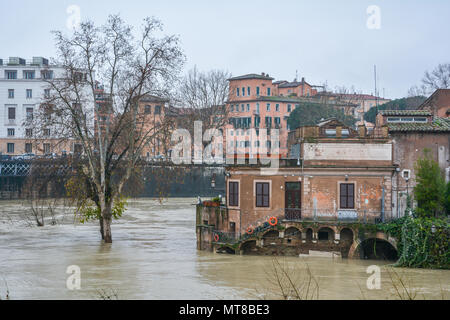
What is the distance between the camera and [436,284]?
2689 centimetres

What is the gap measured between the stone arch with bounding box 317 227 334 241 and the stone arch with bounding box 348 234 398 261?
1428mm

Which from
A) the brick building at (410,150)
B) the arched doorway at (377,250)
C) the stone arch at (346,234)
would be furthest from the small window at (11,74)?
the arched doorway at (377,250)

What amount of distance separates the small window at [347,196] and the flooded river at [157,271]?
346cm

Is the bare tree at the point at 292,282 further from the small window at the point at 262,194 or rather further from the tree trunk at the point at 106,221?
the tree trunk at the point at 106,221

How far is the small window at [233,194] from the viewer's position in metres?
37.3

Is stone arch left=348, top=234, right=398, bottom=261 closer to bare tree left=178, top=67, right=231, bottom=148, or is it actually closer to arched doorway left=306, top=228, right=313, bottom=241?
arched doorway left=306, top=228, right=313, bottom=241

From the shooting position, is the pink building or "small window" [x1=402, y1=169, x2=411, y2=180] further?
the pink building

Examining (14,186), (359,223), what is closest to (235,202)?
(359,223)

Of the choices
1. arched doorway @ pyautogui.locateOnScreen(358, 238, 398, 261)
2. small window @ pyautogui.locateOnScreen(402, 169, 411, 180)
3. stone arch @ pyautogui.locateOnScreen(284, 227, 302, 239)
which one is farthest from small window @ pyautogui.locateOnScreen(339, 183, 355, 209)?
small window @ pyautogui.locateOnScreen(402, 169, 411, 180)

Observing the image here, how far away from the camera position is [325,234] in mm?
35062

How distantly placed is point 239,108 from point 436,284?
78.6 metres

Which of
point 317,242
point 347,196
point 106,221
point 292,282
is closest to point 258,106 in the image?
point 106,221

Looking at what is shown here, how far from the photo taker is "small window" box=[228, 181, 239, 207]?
3728 cm

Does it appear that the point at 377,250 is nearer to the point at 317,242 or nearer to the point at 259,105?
the point at 317,242
